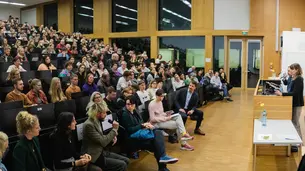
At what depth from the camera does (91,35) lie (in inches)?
738

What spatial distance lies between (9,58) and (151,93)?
12.5 feet

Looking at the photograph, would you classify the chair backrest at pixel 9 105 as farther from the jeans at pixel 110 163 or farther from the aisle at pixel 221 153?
the aisle at pixel 221 153

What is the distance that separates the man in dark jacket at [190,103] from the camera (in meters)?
7.05

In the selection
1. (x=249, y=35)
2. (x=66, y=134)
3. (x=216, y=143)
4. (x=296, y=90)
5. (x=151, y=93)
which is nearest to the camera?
(x=66, y=134)

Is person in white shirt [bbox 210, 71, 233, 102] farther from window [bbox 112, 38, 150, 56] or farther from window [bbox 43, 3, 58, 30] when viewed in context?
window [bbox 43, 3, 58, 30]

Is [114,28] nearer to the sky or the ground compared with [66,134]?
nearer to the sky

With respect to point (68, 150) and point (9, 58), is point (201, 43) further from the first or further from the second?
point (68, 150)

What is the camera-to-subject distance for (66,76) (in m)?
7.95

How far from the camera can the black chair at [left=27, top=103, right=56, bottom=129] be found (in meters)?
4.59

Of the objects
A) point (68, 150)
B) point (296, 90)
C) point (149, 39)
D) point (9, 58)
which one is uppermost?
point (149, 39)

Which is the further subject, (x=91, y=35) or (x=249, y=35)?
(x=91, y=35)

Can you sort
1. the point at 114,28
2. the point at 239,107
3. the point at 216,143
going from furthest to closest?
the point at 114,28, the point at 239,107, the point at 216,143

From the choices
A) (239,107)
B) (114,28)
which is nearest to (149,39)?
(114,28)

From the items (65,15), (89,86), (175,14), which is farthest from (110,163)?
(65,15)
